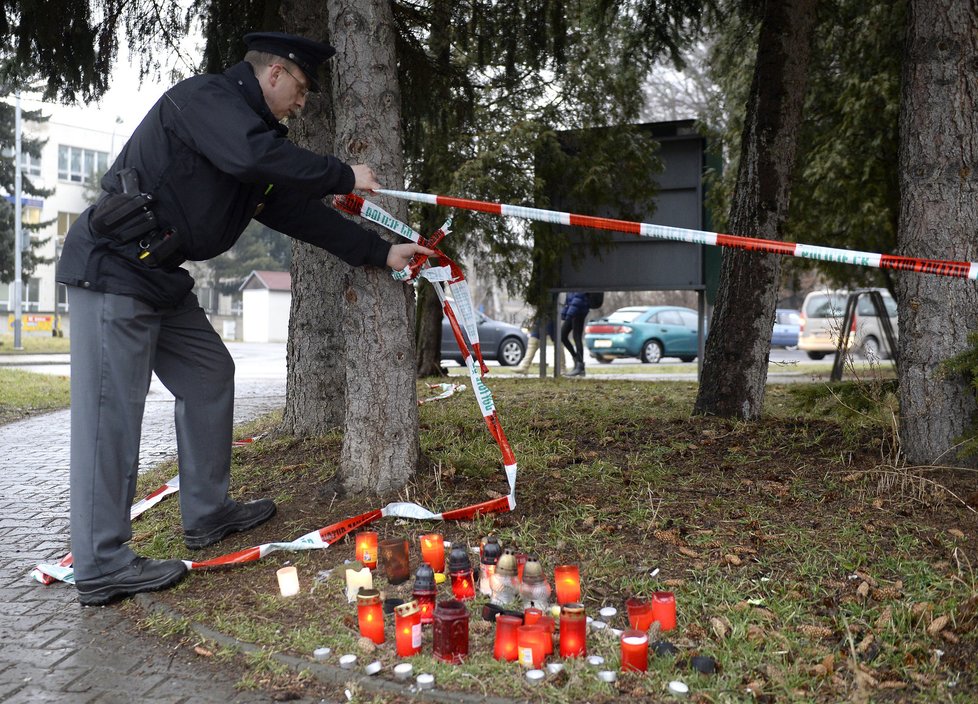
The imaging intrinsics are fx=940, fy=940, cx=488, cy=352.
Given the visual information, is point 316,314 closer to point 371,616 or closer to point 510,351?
point 371,616

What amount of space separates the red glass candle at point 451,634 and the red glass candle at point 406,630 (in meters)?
0.08

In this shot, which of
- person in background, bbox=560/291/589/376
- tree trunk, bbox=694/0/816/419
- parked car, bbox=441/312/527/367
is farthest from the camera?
parked car, bbox=441/312/527/367

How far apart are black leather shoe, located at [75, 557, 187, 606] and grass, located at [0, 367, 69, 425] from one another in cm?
718

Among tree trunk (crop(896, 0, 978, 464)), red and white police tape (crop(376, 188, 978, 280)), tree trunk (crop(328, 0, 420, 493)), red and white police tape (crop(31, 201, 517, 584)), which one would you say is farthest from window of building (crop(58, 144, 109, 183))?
tree trunk (crop(896, 0, 978, 464))

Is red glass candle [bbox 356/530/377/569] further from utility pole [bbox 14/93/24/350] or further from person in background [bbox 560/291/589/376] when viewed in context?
utility pole [bbox 14/93/24/350]

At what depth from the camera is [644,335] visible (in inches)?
930

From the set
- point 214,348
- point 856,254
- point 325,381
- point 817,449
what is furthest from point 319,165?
point 817,449

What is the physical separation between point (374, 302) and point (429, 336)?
9.15 meters

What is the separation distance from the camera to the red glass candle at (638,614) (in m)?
3.23

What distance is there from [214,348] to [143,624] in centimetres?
130

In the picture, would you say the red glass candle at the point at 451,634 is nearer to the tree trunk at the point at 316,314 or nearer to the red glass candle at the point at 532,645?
the red glass candle at the point at 532,645

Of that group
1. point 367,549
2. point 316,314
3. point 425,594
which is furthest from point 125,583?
point 316,314

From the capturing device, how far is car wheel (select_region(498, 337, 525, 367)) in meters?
22.2

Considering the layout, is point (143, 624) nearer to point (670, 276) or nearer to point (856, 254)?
point (856, 254)
